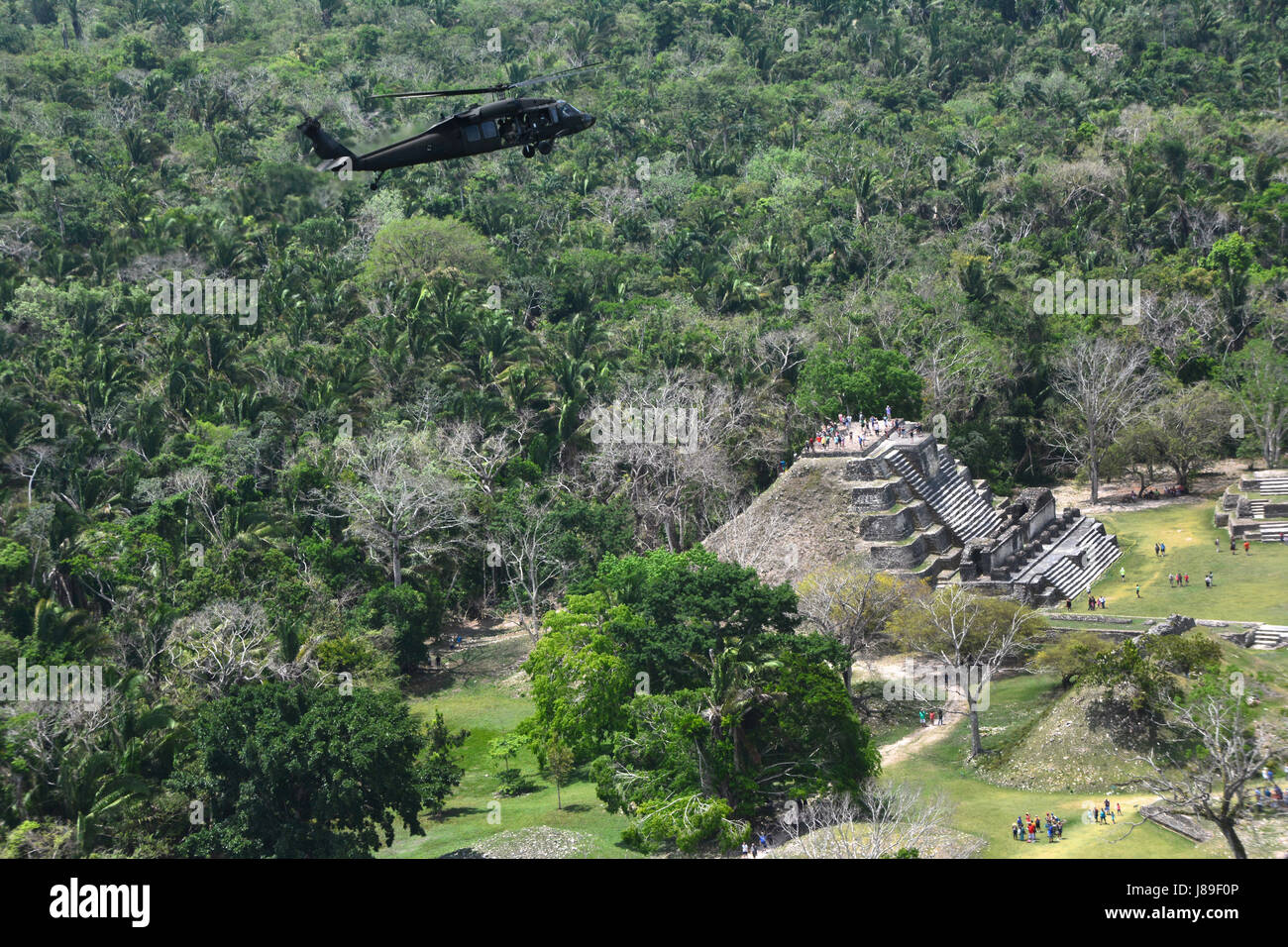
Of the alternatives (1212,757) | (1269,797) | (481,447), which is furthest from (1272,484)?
(481,447)

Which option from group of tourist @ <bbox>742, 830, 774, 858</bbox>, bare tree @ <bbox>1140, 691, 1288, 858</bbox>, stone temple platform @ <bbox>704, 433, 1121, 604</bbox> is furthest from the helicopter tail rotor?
stone temple platform @ <bbox>704, 433, 1121, 604</bbox>

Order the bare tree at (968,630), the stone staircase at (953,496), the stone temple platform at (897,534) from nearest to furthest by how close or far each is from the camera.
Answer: the bare tree at (968,630), the stone temple platform at (897,534), the stone staircase at (953,496)

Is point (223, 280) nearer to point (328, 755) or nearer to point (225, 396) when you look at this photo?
point (225, 396)

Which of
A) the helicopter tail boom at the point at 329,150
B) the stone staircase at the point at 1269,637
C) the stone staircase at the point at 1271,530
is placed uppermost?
the helicopter tail boom at the point at 329,150

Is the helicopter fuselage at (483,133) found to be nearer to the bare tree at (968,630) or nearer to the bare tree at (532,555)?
the bare tree at (968,630)

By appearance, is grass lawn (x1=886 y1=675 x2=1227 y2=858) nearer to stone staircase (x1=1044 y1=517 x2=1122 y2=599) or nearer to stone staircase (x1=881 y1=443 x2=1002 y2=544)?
stone staircase (x1=1044 y1=517 x2=1122 y2=599)

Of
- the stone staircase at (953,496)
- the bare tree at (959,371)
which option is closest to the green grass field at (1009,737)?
the stone staircase at (953,496)

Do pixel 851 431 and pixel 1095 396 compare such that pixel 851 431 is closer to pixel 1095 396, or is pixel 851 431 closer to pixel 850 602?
pixel 850 602
